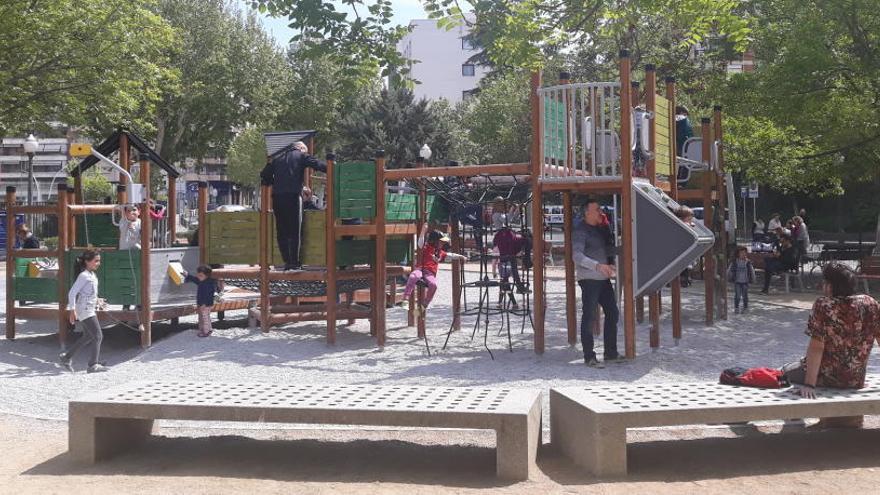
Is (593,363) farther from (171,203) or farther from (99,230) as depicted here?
(171,203)

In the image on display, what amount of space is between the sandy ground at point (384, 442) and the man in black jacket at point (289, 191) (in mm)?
1290

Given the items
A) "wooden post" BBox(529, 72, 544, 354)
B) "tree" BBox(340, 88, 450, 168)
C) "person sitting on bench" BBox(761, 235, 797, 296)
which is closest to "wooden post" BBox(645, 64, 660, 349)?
"wooden post" BBox(529, 72, 544, 354)

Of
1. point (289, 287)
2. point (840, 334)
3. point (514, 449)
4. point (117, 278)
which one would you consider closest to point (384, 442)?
point (514, 449)

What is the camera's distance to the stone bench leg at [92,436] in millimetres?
6027

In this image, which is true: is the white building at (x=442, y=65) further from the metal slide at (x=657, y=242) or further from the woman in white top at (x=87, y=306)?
Result: the metal slide at (x=657, y=242)

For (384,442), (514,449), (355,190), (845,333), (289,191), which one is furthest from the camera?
(289,191)

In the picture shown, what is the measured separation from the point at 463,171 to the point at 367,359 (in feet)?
7.86

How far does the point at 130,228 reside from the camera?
39.7 ft

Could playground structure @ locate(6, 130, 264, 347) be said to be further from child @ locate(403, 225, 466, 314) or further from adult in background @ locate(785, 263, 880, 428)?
adult in background @ locate(785, 263, 880, 428)

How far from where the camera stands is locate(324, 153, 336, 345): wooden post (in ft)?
37.0

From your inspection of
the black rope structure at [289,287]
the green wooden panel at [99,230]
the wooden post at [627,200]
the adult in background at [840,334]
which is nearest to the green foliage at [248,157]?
the green wooden panel at [99,230]

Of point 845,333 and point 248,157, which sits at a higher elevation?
point 248,157

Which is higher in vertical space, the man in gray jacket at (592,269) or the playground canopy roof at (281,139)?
the playground canopy roof at (281,139)

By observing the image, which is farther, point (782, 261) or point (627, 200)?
point (782, 261)
